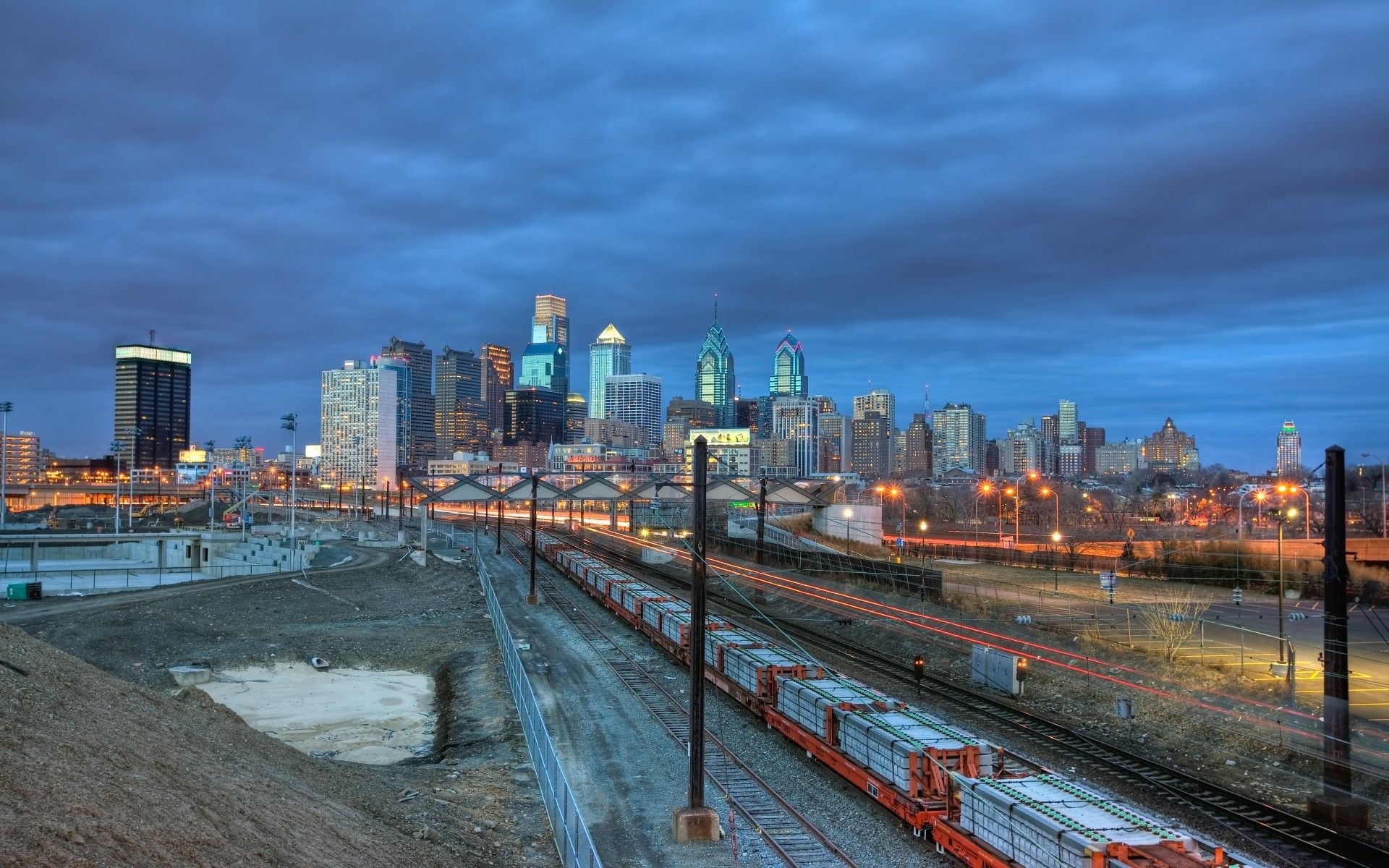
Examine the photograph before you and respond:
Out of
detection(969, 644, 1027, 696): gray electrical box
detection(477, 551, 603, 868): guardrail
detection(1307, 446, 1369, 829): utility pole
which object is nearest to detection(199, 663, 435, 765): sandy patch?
detection(477, 551, 603, 868): guardrail

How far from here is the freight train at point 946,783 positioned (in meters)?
14.9

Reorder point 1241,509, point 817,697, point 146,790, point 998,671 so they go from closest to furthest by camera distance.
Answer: point 146,790
point 817,697
point 998,671
point 1241,509

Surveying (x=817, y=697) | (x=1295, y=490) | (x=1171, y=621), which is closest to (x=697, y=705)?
(x=817, y=697)

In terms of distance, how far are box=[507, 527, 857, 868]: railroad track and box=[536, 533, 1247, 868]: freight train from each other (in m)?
1.75

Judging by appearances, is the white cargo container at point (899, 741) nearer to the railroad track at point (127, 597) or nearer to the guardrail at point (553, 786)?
the guardrail at point (553, 786)

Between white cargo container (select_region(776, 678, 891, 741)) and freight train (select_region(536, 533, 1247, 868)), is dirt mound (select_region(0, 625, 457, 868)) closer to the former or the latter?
freight train (select_region(536, 533, 1247, 868))

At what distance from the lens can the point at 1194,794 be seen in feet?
75.1

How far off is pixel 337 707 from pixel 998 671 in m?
24.2

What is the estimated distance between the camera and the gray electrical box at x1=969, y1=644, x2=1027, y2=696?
111 ft

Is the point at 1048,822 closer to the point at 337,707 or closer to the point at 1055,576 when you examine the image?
the point at 337,707

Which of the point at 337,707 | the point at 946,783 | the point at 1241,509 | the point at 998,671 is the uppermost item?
the point at 1241,509

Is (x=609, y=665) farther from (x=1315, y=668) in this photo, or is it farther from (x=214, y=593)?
(x=214, y=593)

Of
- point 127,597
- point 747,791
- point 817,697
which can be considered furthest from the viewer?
point 127,597

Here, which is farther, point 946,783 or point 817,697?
point 817,697
